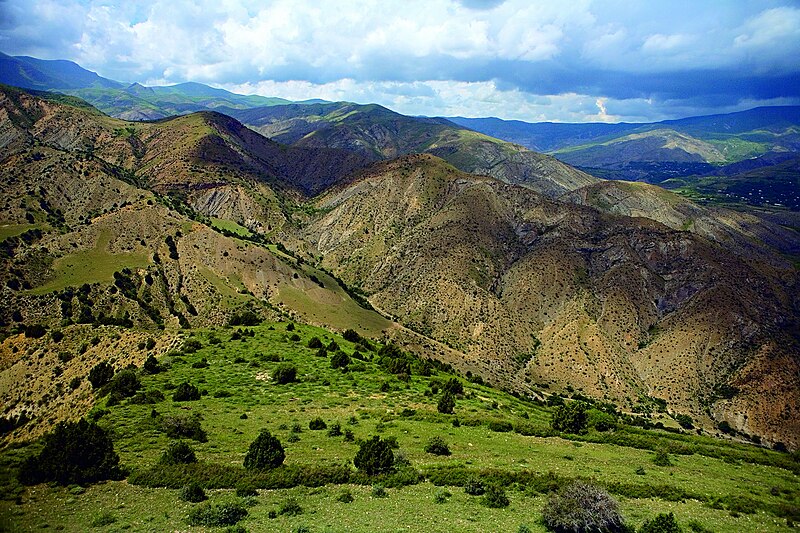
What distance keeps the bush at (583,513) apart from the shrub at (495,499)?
289 centimetres

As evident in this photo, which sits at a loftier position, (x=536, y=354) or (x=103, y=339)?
(x=103, y=339)

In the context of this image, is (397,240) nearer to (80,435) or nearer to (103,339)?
(103,339)

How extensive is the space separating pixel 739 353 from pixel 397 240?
4621 inches

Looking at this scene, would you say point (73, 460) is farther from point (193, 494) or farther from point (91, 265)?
point (91, 265)

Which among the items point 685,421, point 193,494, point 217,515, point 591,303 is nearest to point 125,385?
point 193,494

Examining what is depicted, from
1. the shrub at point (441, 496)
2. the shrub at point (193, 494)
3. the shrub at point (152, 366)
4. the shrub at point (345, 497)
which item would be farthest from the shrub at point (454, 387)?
the shrub at point (193, 494)

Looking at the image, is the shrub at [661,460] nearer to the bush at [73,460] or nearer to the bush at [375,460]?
the bush at [375,460]

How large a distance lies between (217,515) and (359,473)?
9.26 metres

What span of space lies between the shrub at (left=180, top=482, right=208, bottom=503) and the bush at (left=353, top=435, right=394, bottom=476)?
A: 9.25 metres

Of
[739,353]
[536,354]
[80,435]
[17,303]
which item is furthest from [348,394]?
[739,353]

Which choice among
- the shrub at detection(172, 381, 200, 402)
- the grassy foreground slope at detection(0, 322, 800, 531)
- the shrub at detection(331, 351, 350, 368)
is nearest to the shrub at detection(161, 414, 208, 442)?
the grassy foreground slope at detection(0, 322, 800, 531)

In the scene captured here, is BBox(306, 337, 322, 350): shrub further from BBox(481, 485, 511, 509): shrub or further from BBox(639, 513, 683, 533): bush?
BBox(639, 513, 683, 533): bush

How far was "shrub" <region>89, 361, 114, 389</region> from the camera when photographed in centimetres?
4859

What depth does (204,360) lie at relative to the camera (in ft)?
190
